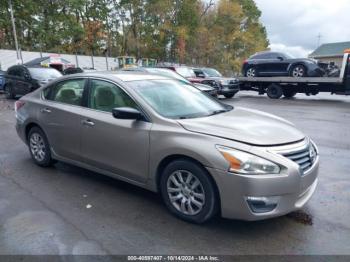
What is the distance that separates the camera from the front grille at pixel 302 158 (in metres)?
3.37

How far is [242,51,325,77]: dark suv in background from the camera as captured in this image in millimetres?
15539

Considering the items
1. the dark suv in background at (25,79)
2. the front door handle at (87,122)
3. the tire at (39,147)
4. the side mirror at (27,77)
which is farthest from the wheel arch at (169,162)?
the side mirror at (27,77)

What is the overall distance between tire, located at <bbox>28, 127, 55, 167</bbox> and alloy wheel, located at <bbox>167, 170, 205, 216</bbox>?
2.50m

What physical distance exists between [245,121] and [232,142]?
0.69 meters

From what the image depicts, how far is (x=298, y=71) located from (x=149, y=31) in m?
33.7

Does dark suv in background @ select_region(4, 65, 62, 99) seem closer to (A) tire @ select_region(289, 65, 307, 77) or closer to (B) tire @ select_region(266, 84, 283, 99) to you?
(B) tire @ select_region(266, 84, 283, 99)

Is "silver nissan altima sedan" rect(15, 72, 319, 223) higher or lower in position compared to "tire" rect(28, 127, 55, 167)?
higher

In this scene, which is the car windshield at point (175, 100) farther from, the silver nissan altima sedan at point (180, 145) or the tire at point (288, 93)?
the tire at point (288, 93)

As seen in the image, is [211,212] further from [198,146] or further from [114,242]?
[114,242]

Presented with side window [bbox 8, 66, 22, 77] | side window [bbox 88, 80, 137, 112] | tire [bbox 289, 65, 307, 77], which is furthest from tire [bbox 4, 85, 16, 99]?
tire [bbox 289, 65, 307, 77]

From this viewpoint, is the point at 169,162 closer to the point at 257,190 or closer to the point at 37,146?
the point at 257,190

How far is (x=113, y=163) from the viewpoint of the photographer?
4234 millimetres

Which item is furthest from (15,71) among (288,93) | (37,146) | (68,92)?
(288,93)

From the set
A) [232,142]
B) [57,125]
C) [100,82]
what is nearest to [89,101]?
[100,82]
